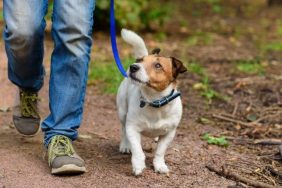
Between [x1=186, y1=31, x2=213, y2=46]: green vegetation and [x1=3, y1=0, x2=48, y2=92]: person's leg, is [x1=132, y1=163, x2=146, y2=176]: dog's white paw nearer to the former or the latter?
[x1=3, y1=0, x2=48, y2=92]: person's leg

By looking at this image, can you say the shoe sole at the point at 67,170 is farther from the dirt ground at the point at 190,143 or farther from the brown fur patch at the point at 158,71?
the brown fur patch at the point at 158,71

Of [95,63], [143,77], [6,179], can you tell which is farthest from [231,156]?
[95,63]

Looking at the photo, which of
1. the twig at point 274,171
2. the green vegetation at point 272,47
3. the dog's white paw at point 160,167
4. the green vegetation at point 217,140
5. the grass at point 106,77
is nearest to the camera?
the dog's white paw at point 160,167

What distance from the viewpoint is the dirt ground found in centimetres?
373

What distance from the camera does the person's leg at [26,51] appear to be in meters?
3.77

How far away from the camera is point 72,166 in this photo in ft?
12.0

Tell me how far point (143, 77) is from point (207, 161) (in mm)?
927

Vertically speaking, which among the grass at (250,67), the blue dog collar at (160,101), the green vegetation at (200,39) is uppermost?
the blue dog collar at (160,101)

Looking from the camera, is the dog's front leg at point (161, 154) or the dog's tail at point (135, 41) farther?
the dog's tail at point (135, 41)

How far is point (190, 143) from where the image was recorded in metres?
4.73

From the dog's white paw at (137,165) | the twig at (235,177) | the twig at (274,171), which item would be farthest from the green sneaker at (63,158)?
the twig at (274,171)

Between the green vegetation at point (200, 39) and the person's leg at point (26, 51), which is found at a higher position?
the person's leg at point (26, 51)

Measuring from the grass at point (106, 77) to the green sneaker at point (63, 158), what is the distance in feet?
8.80

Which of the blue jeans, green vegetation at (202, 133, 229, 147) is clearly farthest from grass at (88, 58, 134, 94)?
the blue jeans
